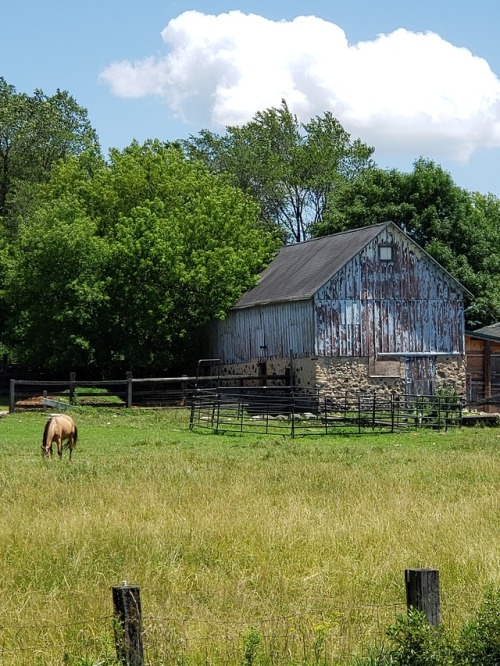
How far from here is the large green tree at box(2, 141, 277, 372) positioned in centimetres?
4759

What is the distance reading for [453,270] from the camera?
5491 cm

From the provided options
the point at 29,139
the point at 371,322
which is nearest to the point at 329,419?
the point at 371,322

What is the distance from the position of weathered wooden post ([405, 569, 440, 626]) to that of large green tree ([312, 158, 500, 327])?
48129 mm

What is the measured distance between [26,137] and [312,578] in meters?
62.0

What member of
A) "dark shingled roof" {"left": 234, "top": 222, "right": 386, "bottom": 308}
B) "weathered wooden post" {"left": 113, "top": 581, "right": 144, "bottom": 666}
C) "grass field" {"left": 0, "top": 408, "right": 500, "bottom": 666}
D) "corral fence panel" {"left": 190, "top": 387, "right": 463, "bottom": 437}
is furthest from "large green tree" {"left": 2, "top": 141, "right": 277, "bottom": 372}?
"weathered wooden post" {"left": 113, "top": 581, "right": 144, "bottom": 666}

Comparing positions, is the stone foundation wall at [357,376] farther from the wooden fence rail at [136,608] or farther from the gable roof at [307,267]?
the wooden fence rail at [136,608]

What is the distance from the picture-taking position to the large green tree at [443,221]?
55531 millimetres

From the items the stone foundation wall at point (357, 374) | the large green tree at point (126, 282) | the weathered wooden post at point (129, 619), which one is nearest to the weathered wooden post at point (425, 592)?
the weathered wooden post at point (129, 619)

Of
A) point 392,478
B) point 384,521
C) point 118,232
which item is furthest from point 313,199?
point 384,521

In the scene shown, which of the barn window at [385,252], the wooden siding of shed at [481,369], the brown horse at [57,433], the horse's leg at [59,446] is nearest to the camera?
the brown horse at [57,433]

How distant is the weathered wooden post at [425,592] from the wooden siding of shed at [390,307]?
34795mm

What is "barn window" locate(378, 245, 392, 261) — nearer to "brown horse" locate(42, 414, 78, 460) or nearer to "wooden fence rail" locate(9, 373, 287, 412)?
"wooden fence rail" locate(9, 373, 287, 412)

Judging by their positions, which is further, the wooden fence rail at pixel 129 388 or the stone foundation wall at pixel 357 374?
the stone foundation wall at pixel 357 374

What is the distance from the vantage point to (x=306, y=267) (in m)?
46.7
